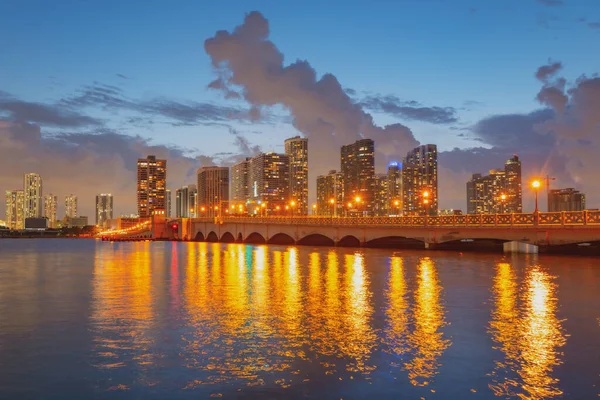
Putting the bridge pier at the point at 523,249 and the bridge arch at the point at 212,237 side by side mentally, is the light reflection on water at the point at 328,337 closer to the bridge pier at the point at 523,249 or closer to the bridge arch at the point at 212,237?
the bridge pier at the point at 523,249

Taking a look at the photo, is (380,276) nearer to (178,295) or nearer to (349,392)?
(178,295)

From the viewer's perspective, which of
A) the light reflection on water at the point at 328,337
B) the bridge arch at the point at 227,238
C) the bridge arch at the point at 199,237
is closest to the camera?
the light reflection on water at the point at 328,337

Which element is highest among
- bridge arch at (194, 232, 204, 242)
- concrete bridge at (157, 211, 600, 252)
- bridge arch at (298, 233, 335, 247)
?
concrete bridge at (157, 211, 600, 252)

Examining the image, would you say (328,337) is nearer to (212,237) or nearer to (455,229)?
(455,229)

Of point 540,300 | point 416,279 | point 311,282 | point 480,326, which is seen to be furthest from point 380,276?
point 480,326

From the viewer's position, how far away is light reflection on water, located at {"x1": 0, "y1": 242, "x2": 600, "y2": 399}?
1552 cm

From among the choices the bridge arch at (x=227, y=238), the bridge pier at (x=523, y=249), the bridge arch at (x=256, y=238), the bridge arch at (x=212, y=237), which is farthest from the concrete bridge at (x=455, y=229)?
the bridge arch at (x=212, y=237)

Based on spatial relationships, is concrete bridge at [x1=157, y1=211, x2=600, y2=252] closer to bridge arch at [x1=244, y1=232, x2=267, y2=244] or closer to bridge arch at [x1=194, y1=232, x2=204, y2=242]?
bridge arch at [x1=244, y1=232, x2=267, y2=244]

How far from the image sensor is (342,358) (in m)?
18.2

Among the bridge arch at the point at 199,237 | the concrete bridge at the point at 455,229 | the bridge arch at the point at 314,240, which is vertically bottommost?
the bridge arch at the point at 199,237

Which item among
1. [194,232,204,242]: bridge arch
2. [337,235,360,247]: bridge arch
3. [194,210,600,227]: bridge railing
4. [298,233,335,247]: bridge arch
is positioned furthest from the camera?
[194,232,204,242]: bridge arch

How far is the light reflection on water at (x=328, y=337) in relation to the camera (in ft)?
50.9

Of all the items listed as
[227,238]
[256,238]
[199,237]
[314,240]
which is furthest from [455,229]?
[199,237]

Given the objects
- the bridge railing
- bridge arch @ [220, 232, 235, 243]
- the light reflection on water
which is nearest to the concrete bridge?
the bridge railing
